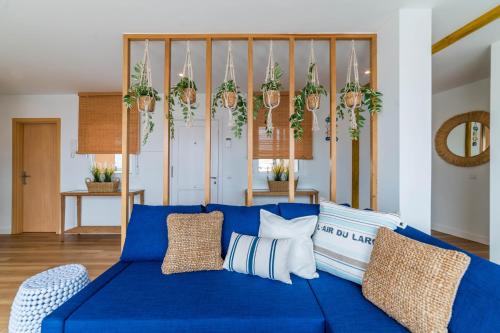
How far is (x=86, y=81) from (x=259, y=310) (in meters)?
4.18

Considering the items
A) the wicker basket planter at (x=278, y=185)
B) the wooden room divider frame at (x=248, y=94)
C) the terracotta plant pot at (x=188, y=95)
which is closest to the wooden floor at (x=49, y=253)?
the wooden room divider frame at (x=248, y=94)

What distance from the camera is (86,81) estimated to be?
3.99 meters

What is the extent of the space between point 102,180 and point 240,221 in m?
3.41

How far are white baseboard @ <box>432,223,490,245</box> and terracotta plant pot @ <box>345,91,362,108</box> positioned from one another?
334cm

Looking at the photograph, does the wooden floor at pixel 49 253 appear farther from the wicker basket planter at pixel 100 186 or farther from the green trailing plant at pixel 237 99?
the green trailing plant at pixel 237 99

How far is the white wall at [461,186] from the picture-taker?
3.99 m

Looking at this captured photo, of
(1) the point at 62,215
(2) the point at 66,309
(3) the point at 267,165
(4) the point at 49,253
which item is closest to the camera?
(2) the point at 66,309

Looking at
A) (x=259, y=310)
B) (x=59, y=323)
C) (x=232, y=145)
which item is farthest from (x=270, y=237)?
(x=232, y=145)

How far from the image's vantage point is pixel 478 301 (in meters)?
1.00

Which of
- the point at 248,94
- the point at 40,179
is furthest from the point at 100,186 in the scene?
the point at 248,94

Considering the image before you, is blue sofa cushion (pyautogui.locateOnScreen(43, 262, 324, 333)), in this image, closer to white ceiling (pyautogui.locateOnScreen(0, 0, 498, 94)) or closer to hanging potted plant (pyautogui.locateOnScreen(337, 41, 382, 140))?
hanging potted plant (pyautogui.locateOnScreen(337, 41, 382, 140))

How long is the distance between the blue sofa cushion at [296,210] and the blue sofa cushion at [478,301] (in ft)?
3.41

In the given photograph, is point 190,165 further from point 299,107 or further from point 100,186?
point 299,107

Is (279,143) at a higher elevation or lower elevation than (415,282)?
higher
